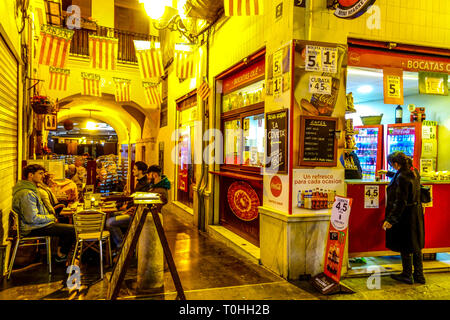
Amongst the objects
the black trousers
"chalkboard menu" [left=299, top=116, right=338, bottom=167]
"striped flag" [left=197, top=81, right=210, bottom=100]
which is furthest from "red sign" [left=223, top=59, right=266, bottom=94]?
the black trousers

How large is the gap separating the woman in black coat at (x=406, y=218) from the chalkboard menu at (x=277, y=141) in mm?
1637

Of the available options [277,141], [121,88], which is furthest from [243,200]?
[121,88]

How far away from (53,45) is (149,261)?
5.99 m

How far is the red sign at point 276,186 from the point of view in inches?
205

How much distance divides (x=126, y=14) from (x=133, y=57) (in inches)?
128

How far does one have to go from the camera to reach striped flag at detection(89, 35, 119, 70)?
8.86 m

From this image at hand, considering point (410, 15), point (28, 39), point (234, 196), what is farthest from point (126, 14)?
point (410, 15)

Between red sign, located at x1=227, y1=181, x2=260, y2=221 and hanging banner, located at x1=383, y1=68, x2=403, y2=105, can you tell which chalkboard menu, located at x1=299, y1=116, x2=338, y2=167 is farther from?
red sign, located at x1=227, y1=181, x2=260, y2=221

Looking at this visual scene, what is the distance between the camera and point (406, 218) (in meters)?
4.88

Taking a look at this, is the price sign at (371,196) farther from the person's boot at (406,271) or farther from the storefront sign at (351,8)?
the storefront sign at (351,8)

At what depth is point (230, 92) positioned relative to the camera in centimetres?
787

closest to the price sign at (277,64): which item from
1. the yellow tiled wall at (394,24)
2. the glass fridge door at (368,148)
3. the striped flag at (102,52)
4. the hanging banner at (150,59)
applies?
the yellow tiled wall at (394,24)
